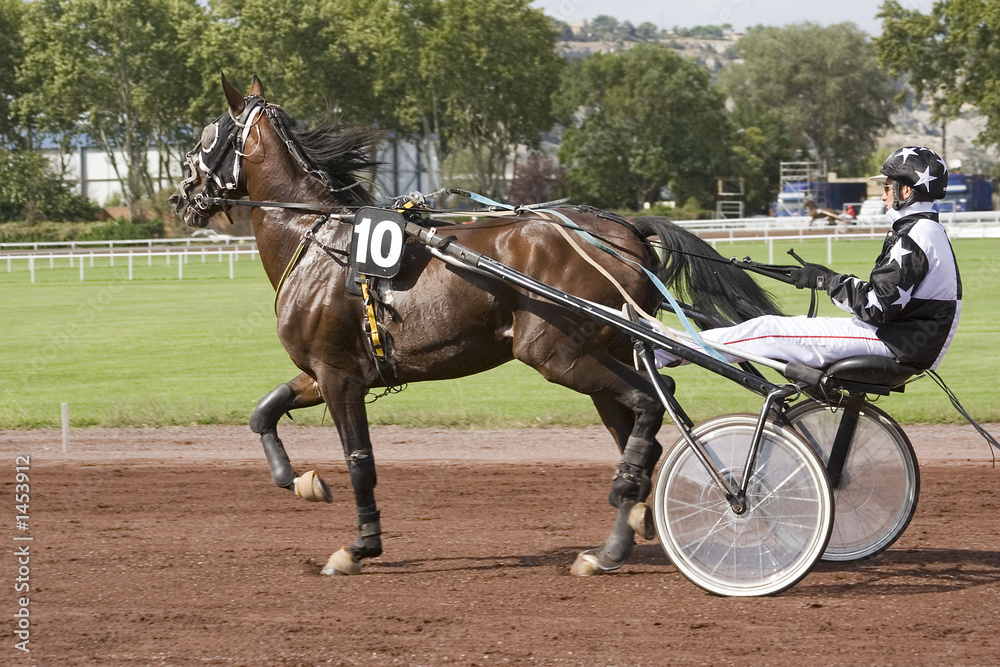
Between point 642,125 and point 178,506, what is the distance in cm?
5434

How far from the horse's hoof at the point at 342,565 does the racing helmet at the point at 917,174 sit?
245cm

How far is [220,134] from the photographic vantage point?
510cm

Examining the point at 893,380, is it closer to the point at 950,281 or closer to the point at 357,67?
the point at 950,281

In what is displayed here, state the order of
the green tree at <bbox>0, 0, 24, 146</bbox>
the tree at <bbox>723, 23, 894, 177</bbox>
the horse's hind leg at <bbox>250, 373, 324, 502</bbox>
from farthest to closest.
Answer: the tree at <bbox>723, 23, 894, 177</bbox> < the green tree at <bbox>0, 0, 24, 146</bbox> < the horse's hind leg at <bbox>250, 373, 324, 502</bbox>

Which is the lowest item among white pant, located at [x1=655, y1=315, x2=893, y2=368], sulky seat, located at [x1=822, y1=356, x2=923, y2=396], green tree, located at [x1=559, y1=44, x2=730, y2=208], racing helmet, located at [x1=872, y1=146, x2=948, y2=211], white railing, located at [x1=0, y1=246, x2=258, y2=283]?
white railing, located at [x1=0, y1=246, x2=258, y2=283]

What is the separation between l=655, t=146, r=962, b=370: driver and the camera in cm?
383

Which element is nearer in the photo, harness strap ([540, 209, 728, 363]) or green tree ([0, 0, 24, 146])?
harness strap ([540, 209, 728, 363])

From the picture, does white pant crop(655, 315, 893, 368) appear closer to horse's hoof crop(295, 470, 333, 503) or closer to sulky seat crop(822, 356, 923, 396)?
sulky seat crop(822, 356, 923, 396)

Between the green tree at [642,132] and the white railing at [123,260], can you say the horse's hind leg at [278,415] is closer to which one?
the white railing at [123,260]

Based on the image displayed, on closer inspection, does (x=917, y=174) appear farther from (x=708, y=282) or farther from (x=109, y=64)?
(x=109, y=64)

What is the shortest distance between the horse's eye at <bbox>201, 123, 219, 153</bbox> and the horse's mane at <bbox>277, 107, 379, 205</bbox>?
29cm

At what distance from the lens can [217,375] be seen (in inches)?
447

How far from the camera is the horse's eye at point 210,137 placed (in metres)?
5.09

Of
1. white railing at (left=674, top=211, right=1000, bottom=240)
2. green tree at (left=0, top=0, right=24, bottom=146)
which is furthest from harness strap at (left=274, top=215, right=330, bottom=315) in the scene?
green tree at (left=0, top=0, right=24, bottom=146)
